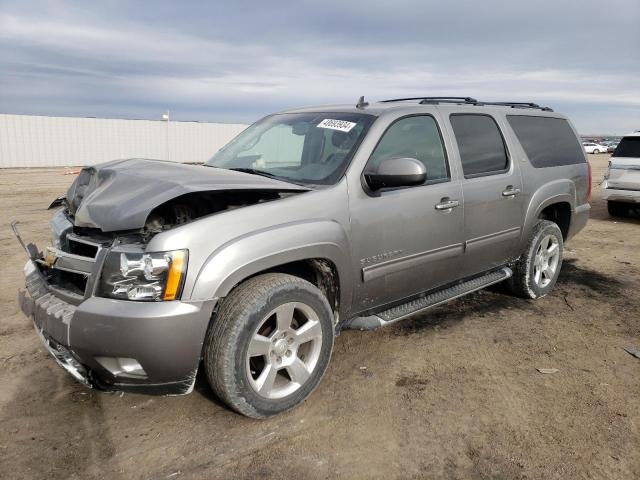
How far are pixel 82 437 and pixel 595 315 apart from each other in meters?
4.27

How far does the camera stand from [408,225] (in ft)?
11.7

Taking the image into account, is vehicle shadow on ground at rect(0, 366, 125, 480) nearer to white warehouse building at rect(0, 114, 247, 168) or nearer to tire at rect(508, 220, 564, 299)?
tire at rect(508, 220, 564, 299)

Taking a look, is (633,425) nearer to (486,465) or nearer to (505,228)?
(486,465)

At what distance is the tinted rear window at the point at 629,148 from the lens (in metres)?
9.55

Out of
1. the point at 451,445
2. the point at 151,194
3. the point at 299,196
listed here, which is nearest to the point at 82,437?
the point at 151,194

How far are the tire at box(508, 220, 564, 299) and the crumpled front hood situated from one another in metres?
2.77

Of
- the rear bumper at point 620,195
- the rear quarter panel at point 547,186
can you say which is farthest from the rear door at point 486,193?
the rear bumper at point 620,195

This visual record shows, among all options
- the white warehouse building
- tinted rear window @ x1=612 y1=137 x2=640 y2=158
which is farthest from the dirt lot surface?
the white warehouse building

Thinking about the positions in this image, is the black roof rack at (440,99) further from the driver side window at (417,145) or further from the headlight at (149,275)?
the headlight at (149,275)

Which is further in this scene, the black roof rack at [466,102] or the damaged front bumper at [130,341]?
the black roof rack at [466,102]

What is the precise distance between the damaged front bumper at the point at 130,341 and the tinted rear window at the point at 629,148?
31.5 ft

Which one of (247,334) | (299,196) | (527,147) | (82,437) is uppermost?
(527,147)

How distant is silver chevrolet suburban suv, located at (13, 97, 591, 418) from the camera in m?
2.56

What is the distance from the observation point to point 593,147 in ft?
187
